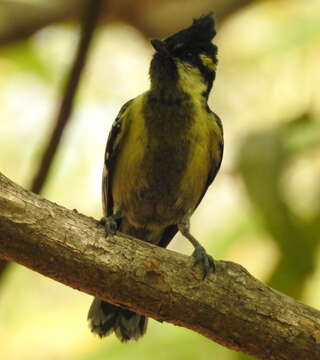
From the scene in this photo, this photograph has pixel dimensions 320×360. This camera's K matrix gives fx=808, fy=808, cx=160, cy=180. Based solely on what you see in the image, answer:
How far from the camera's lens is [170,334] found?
16.3 feet

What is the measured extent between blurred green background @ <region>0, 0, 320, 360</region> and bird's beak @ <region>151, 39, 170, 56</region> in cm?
32

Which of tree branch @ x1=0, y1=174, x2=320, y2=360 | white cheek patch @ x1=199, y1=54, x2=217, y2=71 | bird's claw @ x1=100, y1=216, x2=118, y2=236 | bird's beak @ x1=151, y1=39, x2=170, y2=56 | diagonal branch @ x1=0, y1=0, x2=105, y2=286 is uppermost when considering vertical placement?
white cheek patch @ x1=199, y1=54, x2=217, y2=71

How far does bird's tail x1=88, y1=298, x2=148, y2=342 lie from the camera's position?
435cm

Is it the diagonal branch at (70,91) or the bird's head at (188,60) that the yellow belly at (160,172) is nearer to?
the bird's head at (188,60)

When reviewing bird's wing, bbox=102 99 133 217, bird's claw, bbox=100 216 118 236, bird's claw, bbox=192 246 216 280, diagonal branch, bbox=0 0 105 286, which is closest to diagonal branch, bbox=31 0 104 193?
diagonal branch, bbox=0 0 105 286

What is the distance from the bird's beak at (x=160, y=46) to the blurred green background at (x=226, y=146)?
315mm

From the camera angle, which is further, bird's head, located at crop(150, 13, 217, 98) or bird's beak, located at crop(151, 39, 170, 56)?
bird's head, located at crop(150, 13, 217, 98)

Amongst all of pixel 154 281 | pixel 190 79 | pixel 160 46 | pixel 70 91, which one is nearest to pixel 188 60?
pixel 190 79

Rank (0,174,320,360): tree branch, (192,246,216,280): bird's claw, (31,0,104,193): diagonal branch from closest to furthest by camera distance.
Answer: (0,174,320,360): tree branch, (192,246,216,280): bird's claw, (31,0,104,193): diagonal branch

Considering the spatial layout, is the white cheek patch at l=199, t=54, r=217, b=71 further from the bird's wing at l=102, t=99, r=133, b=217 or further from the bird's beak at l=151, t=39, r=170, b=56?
the bird's wing at l=102, t=99, r=133, b=217

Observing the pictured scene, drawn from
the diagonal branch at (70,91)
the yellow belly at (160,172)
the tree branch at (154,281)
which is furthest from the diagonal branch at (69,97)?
the yellow belly at (160,172)

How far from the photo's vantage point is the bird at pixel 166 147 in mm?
4457

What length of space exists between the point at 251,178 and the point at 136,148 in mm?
997

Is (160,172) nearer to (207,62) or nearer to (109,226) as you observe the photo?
(207,62)
